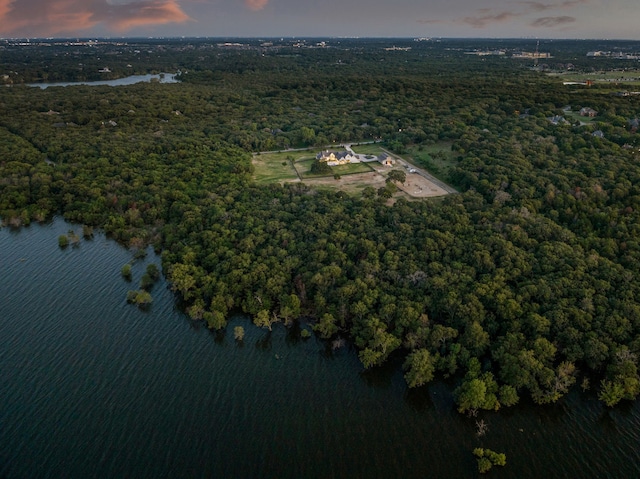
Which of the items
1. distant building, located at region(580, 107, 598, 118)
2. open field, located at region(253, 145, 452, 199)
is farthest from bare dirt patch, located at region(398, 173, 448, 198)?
distant building, located at region(580, 107, 598, 118)

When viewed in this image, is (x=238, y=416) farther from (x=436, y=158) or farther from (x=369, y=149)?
(x=369, y=149)

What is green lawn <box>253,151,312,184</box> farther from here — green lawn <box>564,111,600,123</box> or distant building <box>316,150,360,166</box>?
green lawn <box>564,111,600,123</box>

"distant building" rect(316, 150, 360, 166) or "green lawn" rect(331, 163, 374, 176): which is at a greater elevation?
"distant building" rect(316, 150, 360, 166)

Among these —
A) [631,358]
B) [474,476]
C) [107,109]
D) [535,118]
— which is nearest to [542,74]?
[535,118]

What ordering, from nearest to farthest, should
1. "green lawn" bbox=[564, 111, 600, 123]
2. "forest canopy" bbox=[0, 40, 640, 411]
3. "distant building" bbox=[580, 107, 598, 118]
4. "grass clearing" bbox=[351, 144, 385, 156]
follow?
"forest canopy" bbox=[0, 40, 640, 411]
"grass clearing" bbox=[351, 144, 385, 156]
"green lawn" bbox=[564, 111, 600, 123]
"distant building" bbox=[580, 107, 598, 118]

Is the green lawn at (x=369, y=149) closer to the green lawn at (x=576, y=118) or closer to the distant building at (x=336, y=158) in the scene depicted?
the distant building at (x=336, y=158)

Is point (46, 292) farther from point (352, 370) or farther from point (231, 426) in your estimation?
point (352, 370)

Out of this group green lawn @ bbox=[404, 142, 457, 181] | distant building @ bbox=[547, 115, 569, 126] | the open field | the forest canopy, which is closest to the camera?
the forest canopy
